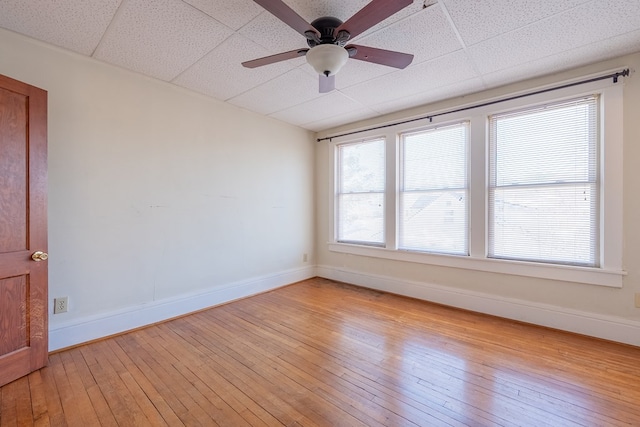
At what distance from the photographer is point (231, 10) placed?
6.11 ft

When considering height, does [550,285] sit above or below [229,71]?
below

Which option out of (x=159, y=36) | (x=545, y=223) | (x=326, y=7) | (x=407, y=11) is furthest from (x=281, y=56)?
(x=545, y=223)

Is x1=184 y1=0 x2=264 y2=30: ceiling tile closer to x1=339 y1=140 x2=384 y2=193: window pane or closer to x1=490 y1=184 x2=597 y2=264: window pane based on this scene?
x1=339 y1=140 x2=384 y2=193: window pane

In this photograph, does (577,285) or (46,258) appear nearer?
(46,258)

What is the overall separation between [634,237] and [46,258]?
486 cm

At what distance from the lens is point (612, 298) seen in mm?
2494

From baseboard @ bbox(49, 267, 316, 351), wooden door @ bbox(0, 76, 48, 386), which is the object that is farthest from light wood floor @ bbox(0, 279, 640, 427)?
wooden door @ bbox(0, 76, 48, 386)

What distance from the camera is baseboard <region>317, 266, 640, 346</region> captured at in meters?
2.46

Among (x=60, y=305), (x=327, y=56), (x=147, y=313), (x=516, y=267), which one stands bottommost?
(x=147, y=313)

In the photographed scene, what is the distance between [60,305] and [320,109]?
3.43m

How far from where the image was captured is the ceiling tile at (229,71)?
90.6 inches

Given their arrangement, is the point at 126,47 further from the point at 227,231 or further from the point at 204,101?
the point at 227,231

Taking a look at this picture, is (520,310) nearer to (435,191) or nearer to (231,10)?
(435,191)

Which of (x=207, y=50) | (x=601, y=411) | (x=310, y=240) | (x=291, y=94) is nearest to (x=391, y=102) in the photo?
(x=291, y=94)
